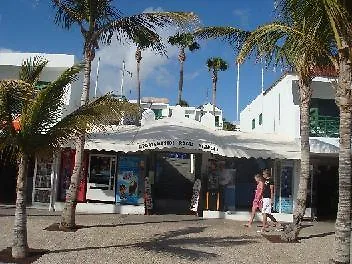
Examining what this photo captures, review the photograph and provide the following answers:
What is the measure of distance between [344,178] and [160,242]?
196 inches

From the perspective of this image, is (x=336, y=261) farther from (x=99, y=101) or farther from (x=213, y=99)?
(x=213, y=99)

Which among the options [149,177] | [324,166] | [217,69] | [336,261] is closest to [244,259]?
[336,261]

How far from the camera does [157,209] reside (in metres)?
18.5

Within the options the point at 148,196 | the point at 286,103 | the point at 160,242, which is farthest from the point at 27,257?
the point at 286,103

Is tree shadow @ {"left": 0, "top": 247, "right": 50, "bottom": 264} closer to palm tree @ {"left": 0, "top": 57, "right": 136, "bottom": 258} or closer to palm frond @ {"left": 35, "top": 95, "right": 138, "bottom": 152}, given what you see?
palm tree @ {"left": 0, "top": 57, "right": 136, "bottom": 258}

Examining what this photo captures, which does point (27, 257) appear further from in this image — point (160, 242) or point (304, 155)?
point (304, 155)

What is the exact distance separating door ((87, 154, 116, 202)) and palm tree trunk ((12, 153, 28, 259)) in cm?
851

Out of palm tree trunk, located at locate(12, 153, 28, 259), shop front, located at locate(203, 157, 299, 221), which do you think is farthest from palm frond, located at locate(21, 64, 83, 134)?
shop front, located at locate(203, 157, 299, 221)

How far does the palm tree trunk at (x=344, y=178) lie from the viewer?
8.20 meters

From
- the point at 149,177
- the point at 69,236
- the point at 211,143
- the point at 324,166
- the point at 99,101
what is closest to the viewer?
the point at 99,101

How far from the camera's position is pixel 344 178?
8242 millimetres

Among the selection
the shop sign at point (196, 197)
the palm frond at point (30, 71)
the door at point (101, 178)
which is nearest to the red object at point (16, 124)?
the palm frond at point (30, 71)

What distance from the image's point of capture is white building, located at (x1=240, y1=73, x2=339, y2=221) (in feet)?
59.1

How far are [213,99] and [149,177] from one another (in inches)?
1549
